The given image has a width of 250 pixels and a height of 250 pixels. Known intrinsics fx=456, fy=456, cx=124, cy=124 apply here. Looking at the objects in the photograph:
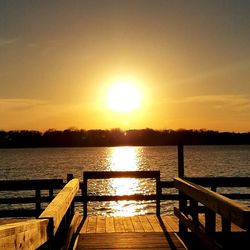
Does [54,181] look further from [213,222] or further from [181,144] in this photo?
[213,222]

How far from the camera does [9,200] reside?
468 inches

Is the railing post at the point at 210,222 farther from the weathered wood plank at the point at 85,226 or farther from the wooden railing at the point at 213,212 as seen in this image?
the weathered wood plank at the point at 85,226

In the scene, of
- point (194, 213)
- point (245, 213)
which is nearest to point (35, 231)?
point (245, 213)

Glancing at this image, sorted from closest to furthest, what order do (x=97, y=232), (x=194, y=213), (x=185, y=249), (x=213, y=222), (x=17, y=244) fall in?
(x=17, y=244)
(x=213, y=222)
(x=194, y=213)
(x=185, y=249)
(x=97, y=232)

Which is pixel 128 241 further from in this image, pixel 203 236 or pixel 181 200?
pixel 203 236

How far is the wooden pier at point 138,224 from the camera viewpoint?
430 cm

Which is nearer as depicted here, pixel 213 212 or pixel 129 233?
pixel 213 212

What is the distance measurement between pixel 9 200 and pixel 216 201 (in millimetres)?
7627

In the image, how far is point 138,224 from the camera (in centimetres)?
1134

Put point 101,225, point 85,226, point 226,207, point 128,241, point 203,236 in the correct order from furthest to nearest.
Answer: point 101,225 < point 85,226 < point 128,241 < point 203,236 < point 226,207

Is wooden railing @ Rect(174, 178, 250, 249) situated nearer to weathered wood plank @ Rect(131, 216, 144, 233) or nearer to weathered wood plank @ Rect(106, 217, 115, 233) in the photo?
weathered wood plank @ Rect(131, 216, 144, 233)

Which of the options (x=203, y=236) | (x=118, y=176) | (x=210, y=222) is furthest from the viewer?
(x=118, y=176)

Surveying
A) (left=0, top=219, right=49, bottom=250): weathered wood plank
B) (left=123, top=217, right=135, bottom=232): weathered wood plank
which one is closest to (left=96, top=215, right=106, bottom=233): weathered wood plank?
(left=123, top=217, right=135, bottom=232): weathered wood plank

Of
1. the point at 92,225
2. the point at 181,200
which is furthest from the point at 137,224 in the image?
the point at 181,200
